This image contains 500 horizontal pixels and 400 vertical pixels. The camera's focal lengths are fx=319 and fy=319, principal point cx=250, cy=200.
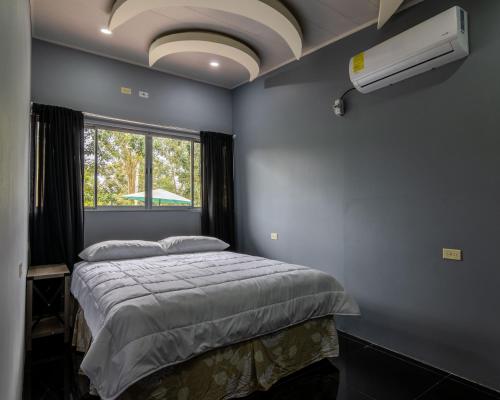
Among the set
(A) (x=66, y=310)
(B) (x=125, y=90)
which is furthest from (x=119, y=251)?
(B) (x=125, y=90)

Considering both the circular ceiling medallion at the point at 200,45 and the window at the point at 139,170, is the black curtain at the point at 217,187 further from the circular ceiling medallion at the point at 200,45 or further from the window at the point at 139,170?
the circular ceiling medallion at the point at 200,45

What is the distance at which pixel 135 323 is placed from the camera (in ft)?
5.97

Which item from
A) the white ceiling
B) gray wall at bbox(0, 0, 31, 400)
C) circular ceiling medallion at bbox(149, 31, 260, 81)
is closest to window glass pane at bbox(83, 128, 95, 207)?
the white ceiling

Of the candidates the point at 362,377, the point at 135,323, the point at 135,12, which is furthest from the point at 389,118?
the point at 135,323

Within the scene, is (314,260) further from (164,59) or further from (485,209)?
(164,59)

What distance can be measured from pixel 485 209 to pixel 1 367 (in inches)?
115

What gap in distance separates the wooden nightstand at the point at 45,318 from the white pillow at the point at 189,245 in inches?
42.5

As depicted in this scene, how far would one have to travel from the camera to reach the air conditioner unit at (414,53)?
238cm

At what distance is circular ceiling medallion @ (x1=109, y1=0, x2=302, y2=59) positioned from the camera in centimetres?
267

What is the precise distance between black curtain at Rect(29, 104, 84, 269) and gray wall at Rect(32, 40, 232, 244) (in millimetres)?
230

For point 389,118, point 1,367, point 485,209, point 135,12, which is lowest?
point 1,367

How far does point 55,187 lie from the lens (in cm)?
343

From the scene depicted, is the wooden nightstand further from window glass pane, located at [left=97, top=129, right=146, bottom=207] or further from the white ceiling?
the white ceiling

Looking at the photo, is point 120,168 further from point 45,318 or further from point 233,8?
point 233,8
